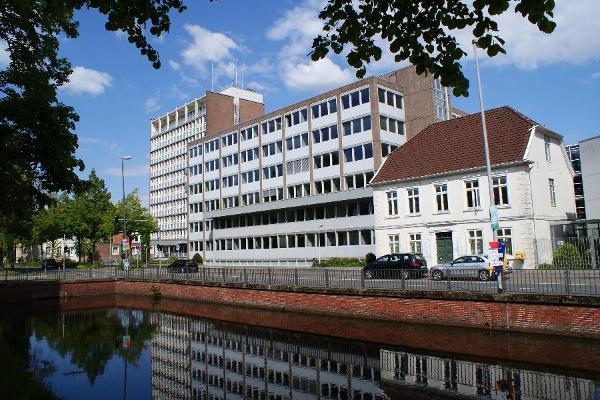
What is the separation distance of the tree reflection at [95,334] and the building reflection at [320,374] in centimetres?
164

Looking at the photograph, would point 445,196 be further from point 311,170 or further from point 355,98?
point 311,170

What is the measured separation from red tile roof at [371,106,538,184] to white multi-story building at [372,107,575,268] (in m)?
0.07

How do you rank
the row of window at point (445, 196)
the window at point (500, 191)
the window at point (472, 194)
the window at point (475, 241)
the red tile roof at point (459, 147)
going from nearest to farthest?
the window at point (500, 191) < the row of window at point (445, 196) < the red tile roof at point (459, 147) < the window at point (475, 241) < the window at point (472, 194)

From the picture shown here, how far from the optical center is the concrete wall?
38.5 meters

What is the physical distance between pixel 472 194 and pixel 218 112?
5695 cm

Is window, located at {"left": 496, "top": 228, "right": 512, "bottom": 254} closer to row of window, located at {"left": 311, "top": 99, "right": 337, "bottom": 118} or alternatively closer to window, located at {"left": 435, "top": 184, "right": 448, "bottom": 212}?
window, located at {"left": 435, "top": 184, "right": 448, "bottom": 212}

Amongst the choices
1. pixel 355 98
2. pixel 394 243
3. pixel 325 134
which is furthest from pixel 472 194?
pixel 325 134

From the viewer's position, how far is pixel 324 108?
5112cm

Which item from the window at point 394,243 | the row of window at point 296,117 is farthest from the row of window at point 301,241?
the row of window at point 296,117

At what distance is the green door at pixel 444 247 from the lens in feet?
111

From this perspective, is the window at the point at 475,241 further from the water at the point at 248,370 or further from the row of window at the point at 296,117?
the row of window at the point at 296,117

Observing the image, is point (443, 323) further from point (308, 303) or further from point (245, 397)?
point (245, 397)

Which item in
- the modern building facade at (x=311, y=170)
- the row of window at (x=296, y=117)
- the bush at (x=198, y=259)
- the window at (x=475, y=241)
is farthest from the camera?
the bush at (x=198, y=259)

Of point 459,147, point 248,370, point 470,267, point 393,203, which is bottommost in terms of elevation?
point 248,370
